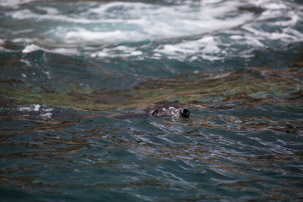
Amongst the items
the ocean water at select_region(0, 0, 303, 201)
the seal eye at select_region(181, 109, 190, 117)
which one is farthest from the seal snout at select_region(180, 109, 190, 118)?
the ocean water at select_region(0, 0, 303, 201)

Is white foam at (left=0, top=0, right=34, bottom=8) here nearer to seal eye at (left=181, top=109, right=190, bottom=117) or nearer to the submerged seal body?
the submerged seal body

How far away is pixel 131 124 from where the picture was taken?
6.20m

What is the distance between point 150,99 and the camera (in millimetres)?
9289

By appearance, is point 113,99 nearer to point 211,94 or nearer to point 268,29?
point 211,94

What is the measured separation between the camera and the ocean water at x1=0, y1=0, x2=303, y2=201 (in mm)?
4082

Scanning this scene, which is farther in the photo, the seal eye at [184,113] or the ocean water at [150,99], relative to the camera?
the seal eye at [184,113]

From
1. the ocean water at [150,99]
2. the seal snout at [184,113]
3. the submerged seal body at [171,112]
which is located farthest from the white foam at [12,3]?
the seal snout at [184,113]

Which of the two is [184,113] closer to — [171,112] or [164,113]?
[171,112]

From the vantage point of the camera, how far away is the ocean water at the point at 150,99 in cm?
408

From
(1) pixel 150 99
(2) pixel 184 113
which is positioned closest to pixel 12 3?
(1) pixel 150 99

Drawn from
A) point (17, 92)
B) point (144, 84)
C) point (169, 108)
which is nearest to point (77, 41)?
point (144, 84)

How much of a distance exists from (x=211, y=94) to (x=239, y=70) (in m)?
2.73

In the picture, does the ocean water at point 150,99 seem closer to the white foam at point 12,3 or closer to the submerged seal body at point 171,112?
the white foam at point 12,3

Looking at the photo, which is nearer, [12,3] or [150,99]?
[150,99]
